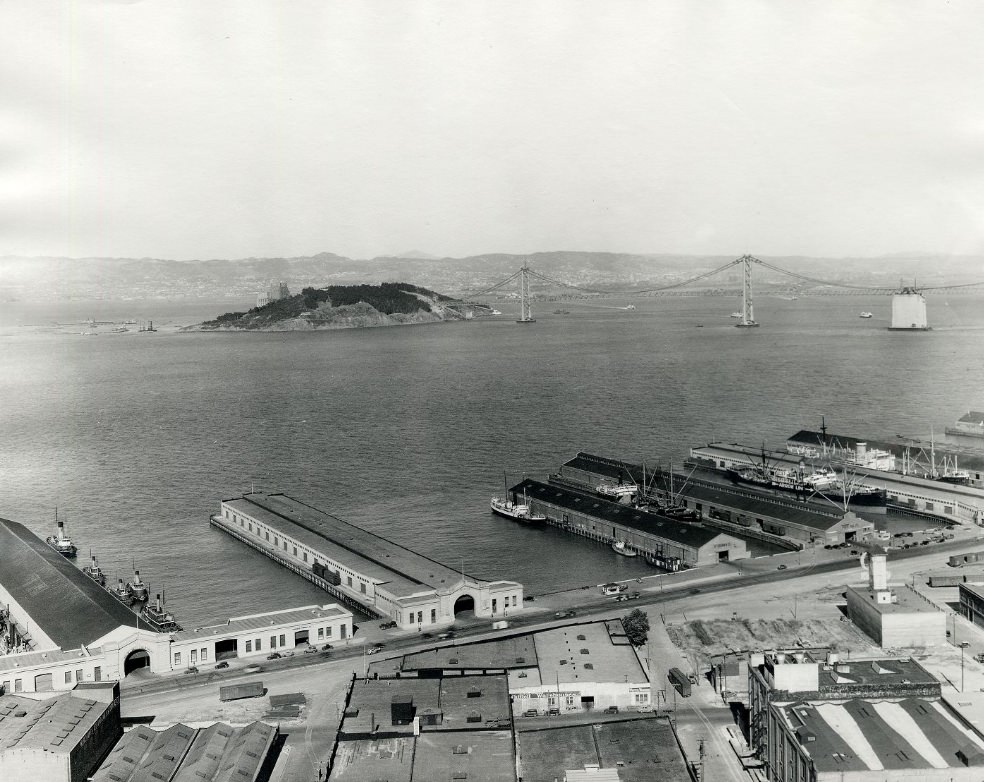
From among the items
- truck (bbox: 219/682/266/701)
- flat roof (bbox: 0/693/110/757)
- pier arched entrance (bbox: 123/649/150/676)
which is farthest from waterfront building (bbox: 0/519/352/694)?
truck (bbox: 219/682/266/701)

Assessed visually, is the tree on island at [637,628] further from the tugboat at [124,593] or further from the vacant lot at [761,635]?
the tugboat at [124,593]

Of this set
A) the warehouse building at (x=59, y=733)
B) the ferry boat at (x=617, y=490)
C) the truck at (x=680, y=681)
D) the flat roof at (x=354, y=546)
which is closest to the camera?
the warehouse building at (x=59, y=733)

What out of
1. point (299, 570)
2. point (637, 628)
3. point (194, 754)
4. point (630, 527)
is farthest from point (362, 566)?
point (194, 754)

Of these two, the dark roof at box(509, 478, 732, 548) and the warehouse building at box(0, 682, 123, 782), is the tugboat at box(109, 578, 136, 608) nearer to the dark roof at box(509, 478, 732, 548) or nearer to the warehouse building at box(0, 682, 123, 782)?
the warehouse building at box(0, 682, 123, 782)

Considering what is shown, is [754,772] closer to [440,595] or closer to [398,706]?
[398,706]

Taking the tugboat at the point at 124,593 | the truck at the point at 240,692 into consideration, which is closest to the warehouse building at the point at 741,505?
the tugboat at the point at 124,593

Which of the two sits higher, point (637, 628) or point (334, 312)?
point (334, 312)

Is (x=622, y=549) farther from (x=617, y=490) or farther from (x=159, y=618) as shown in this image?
(x=159, y=618)
